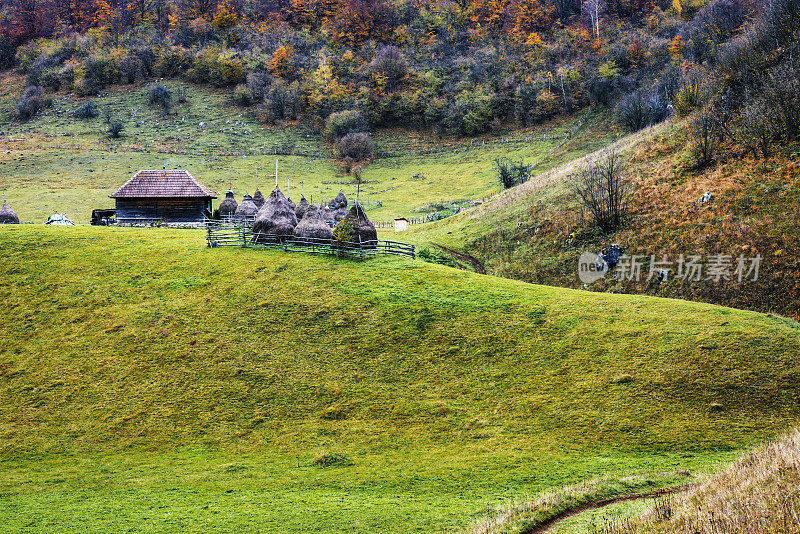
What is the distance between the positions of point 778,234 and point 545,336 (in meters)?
18.7

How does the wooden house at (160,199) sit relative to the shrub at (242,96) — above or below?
below

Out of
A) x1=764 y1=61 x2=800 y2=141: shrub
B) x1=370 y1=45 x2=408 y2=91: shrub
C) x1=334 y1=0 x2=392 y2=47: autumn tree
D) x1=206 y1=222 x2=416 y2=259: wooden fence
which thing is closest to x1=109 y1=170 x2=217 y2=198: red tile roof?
x1=206 y1=222 x2=416 y2=259: wooden fence

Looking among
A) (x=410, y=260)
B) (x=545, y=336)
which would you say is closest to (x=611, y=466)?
(x=545, y=336)

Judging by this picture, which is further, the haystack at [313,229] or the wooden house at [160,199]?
the wooden house at [160,199]

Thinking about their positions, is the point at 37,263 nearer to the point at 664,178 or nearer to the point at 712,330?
the point at 712,330

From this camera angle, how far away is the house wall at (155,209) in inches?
Result: 2102

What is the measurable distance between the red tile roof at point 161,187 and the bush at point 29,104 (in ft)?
280

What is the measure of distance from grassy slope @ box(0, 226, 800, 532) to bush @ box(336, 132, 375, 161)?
73913mm

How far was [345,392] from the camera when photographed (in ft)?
76.3

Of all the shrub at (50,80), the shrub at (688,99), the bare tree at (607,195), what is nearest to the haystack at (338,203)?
the bare tree at (607,195)

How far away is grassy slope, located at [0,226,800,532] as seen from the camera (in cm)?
1650

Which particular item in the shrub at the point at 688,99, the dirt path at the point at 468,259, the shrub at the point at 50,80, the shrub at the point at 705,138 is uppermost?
the shrub at the point at 50,80

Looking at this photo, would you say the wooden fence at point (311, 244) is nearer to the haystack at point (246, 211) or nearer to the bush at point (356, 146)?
the haystack at point (246, 211)

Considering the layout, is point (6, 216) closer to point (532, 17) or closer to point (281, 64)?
point (281, 64)
